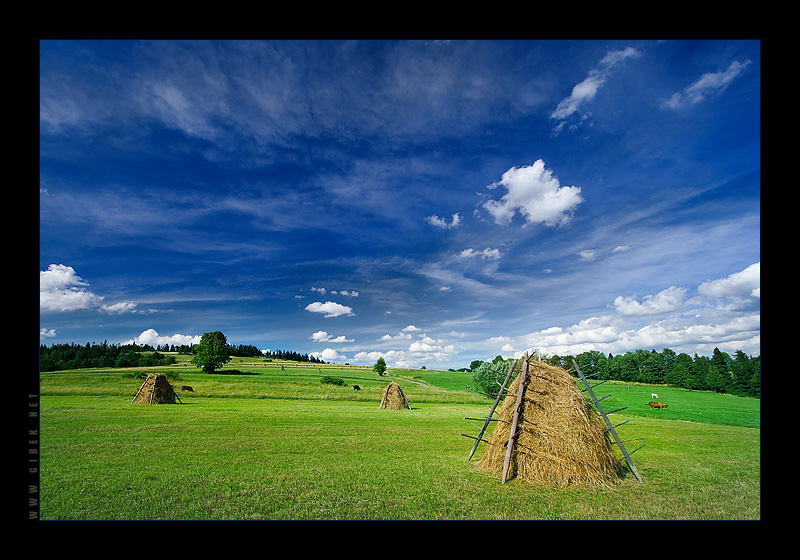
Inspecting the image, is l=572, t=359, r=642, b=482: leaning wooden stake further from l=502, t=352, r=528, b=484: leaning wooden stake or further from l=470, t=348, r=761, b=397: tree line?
l=470, t=348, r=761, b=397: tree line

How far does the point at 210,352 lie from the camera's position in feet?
229

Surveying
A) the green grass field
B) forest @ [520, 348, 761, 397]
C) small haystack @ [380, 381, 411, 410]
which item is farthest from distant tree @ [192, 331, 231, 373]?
forest @ [520, 348, 761, 397]

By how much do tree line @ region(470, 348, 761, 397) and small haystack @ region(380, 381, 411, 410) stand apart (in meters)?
15.8

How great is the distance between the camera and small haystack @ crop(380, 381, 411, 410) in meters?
35.5

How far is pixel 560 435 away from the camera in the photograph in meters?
9.78

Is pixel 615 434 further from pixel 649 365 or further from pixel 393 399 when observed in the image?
pixel 649 365

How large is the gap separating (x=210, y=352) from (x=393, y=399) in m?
50.1

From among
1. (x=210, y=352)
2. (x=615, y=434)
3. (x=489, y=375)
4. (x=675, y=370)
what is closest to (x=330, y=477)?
(x=615, y=434)

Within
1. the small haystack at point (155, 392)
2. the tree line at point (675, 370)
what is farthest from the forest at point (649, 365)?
the small haystack at point (155, 392)
